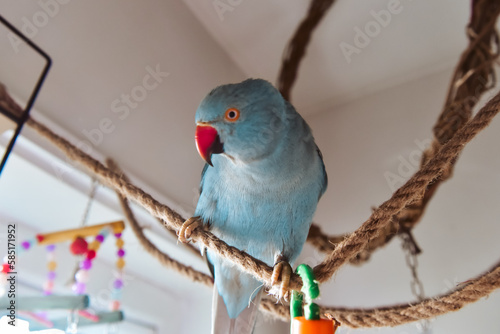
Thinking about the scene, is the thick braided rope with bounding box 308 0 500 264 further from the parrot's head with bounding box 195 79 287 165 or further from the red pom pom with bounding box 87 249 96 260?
the red pom pom with bounding box 87 249 96 260

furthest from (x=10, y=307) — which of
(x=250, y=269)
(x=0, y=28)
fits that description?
(x=0, y=28)

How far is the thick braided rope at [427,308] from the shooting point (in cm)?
73

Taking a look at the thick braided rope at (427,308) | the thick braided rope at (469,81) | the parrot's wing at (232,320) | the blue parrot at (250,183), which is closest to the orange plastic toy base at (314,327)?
the thick braided rope at (427,308)

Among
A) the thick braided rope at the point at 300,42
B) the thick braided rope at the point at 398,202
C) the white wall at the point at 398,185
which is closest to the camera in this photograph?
the thick braided rope at the point at 398,202

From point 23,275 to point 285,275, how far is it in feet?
3.63

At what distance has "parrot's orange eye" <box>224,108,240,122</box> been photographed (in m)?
0.87

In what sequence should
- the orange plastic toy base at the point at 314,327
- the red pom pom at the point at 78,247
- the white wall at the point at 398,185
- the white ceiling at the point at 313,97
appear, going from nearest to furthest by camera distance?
1. the orange plastic toy base at the point at 314,327
2. the red pom pom at the point at 78,247
3. the white ceiling at the point at 313,97
4. the white wall at the point at 398,185

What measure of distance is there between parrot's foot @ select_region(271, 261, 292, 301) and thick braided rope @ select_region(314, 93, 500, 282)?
3.1 inches

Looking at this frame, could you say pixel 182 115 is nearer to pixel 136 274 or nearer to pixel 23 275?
pixel 136 274

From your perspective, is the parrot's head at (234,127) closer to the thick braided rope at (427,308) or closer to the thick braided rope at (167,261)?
the thick braided rope at (167,261)

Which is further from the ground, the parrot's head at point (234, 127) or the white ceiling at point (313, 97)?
the white ceiling at point (313, 97)

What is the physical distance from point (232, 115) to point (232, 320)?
604 millimetres

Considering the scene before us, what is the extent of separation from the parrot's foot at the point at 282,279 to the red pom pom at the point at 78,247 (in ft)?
1.91

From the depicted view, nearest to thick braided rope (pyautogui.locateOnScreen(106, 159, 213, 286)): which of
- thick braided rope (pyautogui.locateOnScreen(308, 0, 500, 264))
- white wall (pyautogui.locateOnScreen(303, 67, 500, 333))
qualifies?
thick braided rope (pyautogui.locateOnScreen(308, 0, 500, 264))
